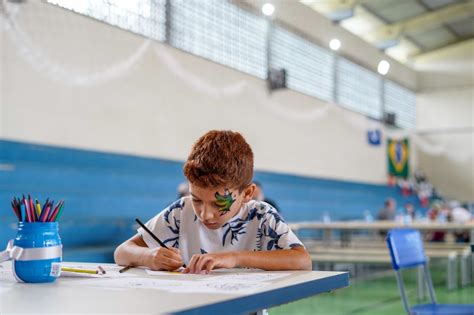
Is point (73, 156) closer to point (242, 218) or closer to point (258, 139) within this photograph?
point (258, 139)

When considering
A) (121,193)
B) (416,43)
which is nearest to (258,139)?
(121,193)

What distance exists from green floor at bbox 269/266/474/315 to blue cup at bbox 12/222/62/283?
3.23m

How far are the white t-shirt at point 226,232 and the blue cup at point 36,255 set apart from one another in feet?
1.50

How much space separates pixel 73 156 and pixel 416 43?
420 inches

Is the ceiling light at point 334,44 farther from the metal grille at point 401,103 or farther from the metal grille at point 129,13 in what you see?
the metal grille at point 129,13

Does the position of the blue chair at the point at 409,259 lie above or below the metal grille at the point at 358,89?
below

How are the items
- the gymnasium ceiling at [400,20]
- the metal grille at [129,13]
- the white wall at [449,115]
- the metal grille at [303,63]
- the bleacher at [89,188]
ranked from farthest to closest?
the white wall at [449,115] < the gymnasium ceiling at [400,20] < the metal grille at [303,63] < the metal grille at [129,13] < the bleacher at [89,188]

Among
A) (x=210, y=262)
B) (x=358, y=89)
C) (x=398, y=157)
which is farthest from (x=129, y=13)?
(x=398, y=157)

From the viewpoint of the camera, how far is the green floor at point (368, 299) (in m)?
5.34

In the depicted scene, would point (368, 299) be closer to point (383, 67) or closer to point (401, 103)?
point (383, 67)

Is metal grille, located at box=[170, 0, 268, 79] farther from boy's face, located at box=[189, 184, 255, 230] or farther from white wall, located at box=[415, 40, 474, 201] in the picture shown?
white wall, located at box=[415, 40, 474, 201]

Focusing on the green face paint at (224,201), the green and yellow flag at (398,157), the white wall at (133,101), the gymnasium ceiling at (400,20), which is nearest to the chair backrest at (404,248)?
the green face paint at (224,201)

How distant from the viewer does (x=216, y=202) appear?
1607 mm

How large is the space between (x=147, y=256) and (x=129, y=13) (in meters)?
5.81
